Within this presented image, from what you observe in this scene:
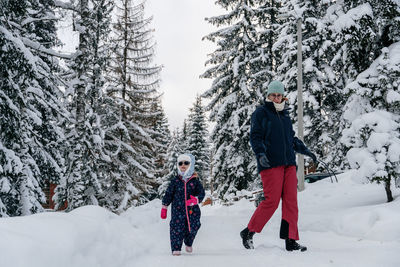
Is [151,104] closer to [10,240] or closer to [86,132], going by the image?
[86,132]

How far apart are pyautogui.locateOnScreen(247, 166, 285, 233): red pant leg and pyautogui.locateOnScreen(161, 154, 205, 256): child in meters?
1.17

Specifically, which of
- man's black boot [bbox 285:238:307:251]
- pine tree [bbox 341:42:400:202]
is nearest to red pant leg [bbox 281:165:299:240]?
man's black boot [bbox 285:238:307:251]

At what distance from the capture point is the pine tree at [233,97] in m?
19.5

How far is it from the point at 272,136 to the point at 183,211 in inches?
73.3

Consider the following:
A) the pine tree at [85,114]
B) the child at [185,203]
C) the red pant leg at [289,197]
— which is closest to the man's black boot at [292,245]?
the red pant leg at [289,197]

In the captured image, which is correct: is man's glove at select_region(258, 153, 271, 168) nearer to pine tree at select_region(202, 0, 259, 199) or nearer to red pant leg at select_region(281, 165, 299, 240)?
red pant leg at select_region(281, 165, 299, 240)

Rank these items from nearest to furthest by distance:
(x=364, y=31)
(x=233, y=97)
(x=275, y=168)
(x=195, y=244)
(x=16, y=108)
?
1. (x=275, y=168)
2. (x=195, y=244)
3. (x=16, y=108)
4. (x=364, y=31)
5. (x=233, y=97)

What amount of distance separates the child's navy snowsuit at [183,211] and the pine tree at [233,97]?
1392cm

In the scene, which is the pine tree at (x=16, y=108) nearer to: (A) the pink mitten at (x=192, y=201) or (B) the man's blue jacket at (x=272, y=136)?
(A) the pink mitten at (x=192, y=201)

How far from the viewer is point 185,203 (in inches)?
205

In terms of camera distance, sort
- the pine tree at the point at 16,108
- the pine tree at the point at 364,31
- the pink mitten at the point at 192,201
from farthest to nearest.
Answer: the pine tree at the point at 364,31, the pine tree at the point at 16,108, the pink mitten at the point at 192,201

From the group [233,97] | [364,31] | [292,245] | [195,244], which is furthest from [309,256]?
[233,97]

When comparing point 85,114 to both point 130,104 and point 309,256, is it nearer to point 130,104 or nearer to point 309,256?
point 130,104

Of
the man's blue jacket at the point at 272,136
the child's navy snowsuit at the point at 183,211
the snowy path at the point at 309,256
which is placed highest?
the man's blue jacket at the point at 272,136
